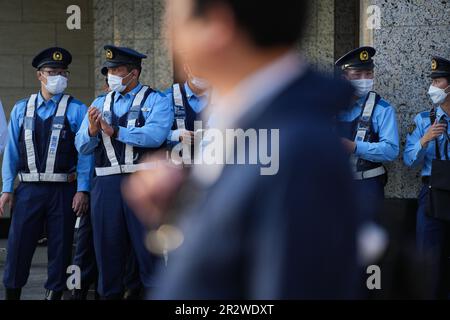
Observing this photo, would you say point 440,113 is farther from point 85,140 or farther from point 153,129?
point 85,140

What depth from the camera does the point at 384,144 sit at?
21.0 ft

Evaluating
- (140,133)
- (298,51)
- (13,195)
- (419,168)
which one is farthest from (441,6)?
(298,51)

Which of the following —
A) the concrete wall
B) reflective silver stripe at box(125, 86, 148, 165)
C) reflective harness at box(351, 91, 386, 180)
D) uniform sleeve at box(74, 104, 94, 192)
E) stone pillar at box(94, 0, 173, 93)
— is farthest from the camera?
the concrete wall

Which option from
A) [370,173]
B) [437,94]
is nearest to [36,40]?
[370,173]

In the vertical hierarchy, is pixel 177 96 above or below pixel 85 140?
above

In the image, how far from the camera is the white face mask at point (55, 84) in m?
6.87

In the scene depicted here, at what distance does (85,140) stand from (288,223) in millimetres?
4699

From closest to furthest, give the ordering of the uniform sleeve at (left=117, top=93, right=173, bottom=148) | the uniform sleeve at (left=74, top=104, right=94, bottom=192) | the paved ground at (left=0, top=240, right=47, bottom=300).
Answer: the uniform sleeve at (left=117, top=93, right=173, bottom=148) → the uniform sleeve at (left=74, top=104, right=94, bottom=192) → the paved ground at (left=0, top=240, right=47, bottom=300)

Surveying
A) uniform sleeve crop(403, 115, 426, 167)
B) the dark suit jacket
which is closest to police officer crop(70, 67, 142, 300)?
uniform sleeve crop(403, 115, 426, 167)

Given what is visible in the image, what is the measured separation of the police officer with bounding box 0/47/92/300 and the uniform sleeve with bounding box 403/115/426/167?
95.5 inches

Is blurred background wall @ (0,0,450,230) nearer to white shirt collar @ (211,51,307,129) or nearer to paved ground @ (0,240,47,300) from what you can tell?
paved ground @ (0,240,47,300)

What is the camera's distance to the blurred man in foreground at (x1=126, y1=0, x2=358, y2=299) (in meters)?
1.76

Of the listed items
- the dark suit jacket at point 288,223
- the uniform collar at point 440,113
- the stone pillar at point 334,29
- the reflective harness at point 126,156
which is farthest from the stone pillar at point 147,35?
the dark suit jacket at point 288,223

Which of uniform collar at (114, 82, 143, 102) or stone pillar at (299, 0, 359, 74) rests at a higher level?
stone pillar at (299, 0, 359, 74)
